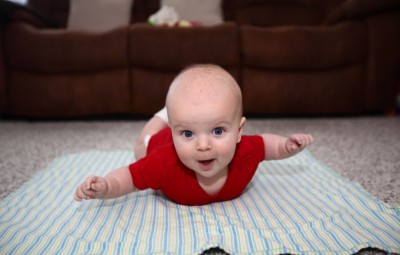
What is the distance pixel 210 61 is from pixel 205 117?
1294 millimetres

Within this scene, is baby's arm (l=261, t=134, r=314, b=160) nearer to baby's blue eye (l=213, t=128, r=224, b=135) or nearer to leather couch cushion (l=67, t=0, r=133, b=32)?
baby's blue eye (l=213, t=128, r=224, b=135)

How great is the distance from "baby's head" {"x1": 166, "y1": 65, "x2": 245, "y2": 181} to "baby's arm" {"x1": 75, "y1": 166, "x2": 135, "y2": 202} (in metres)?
0.15

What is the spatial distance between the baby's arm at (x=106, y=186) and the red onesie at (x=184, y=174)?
0.06 ft

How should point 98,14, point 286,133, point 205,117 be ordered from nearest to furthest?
point 205,117, point 286,133, point 98,14

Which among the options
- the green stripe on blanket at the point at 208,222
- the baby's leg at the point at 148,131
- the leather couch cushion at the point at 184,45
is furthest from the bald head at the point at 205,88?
the leather couch cushion at the point at 184,45

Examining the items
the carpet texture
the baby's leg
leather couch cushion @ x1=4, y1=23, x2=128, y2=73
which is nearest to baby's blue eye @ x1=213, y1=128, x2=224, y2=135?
the carpet texture

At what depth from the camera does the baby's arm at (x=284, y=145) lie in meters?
0.87

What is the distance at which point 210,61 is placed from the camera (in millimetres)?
1987

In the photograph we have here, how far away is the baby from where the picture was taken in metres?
0.75

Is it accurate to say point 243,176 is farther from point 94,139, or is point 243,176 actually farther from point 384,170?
point 94,139

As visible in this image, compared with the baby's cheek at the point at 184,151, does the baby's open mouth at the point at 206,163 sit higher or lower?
lower

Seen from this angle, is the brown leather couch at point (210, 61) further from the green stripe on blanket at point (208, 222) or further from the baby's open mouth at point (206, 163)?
the baby's open mouth at point (206, 163)

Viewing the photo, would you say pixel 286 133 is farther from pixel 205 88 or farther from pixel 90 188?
pixel 90 188

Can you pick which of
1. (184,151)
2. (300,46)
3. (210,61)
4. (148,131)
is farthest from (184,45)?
(184,151)
